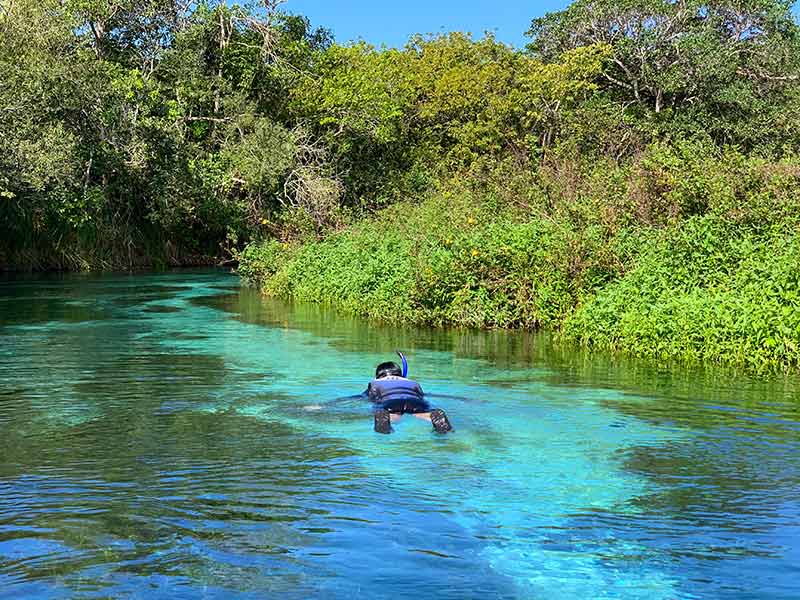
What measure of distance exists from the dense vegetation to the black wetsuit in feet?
19.4

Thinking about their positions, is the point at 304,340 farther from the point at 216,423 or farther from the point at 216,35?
the point at 216,35

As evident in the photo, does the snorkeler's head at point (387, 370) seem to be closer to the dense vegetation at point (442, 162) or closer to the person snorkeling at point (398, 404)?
the person snorkeling at point (398, 404)

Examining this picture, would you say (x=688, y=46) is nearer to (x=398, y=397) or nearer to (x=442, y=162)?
(x=442, y=162)

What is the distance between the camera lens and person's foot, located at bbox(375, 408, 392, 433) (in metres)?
9.32

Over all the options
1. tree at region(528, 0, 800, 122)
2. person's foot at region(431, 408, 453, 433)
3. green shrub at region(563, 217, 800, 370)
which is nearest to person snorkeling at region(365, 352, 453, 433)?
person's foot at region(431, 408, 453, 433)

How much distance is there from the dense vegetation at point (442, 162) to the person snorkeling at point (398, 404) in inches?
233

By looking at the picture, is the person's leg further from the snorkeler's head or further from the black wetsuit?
the snorkeler's head

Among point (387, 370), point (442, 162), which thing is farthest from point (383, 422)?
point (442, 162)

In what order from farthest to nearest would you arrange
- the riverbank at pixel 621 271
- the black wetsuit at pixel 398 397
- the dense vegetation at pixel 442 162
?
the dense vegetation at pixel 442 162, the riverbank at pixel 621 271, the black wetsuit at pixel 398 397

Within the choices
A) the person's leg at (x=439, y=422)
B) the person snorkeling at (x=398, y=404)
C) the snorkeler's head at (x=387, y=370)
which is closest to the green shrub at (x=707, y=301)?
the snorkeler's head at (x=387, y=370)

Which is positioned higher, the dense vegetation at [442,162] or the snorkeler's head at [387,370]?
the dense vegetation at [442,162]

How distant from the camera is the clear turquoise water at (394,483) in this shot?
19.0 feet

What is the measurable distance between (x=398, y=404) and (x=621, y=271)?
842 cm

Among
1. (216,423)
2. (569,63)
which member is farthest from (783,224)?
(569,63)
